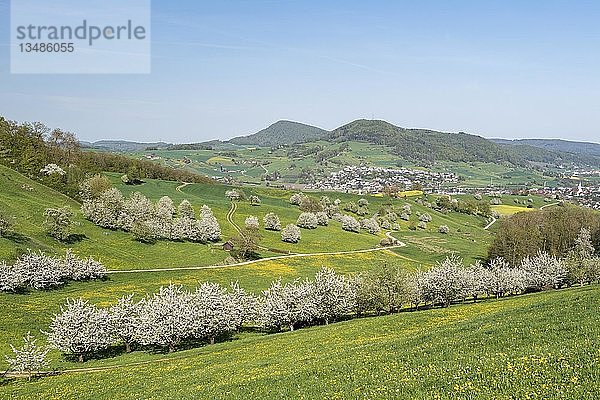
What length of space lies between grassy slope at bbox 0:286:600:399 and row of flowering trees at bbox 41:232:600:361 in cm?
645

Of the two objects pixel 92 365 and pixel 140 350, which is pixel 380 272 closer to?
pixel 140 350

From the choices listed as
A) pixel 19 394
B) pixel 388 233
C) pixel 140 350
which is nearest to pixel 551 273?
pixel 140 350

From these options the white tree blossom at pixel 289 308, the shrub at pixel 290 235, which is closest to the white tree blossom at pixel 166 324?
the white tree blossom at pixel 289 308

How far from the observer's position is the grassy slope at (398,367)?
19781mm

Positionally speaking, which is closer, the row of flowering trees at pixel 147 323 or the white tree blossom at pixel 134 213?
the row of flowering trees at pixel 147 323

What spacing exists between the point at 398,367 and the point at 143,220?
9716cm

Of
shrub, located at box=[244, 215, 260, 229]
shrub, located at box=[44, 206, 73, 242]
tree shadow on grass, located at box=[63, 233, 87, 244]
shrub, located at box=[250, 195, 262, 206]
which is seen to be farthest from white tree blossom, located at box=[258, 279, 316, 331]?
shrub, located at box=[250, 195, 262, 206]

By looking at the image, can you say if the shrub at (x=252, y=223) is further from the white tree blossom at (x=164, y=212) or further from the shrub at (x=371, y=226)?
the shrub at (x=371, y=226)

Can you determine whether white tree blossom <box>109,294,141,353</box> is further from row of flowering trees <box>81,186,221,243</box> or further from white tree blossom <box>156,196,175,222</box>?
white tree blossom <box>156,196,175,222</box>

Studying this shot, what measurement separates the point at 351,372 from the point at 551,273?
61.8 m

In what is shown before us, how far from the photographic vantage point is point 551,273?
76438mm

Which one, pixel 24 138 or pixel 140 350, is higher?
pixel 24 138

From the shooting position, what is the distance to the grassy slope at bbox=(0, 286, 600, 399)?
1978 cm

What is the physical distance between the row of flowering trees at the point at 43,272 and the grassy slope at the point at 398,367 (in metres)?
31.1
